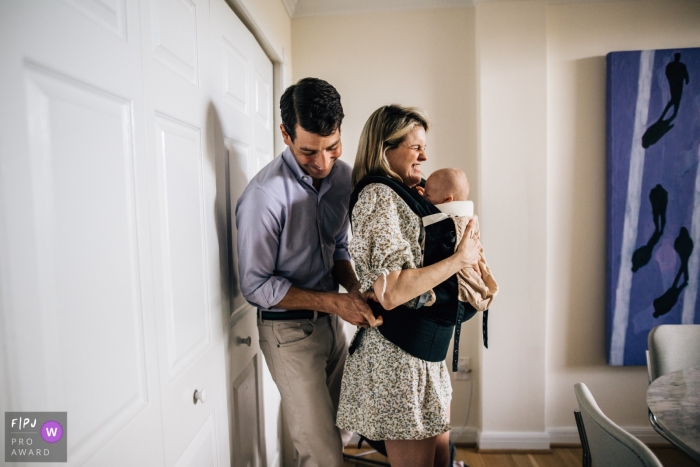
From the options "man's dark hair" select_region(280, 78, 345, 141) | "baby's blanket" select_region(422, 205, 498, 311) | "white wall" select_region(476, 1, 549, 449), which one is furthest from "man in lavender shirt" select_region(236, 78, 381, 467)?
"white wall" select_region(476, 1, 549, 449)

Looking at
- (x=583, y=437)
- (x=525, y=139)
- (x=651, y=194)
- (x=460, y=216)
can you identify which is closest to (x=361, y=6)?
(x=525, y=139)

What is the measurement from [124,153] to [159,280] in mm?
278

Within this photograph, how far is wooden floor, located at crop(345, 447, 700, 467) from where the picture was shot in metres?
2.02

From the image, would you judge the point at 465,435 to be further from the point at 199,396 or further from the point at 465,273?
the point at 199,396

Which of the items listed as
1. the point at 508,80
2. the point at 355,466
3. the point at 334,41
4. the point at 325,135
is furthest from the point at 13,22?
the point at 355,466

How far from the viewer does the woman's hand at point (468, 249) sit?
108cm

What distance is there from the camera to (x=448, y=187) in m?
1.20

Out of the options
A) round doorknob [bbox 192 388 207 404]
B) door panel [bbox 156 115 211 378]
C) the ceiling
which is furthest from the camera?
the ceiling

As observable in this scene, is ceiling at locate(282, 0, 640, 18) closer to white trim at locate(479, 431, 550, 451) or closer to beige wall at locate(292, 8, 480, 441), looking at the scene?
beige wall at locate(292, 8, 480, 441)

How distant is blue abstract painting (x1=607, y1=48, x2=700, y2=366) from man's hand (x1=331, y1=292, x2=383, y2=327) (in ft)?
5.57

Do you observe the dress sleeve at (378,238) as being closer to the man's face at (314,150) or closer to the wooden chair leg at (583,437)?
the man's face at (314,150)

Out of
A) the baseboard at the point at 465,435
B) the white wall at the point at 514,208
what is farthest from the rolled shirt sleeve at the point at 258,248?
the baseboard at the point at 465,435

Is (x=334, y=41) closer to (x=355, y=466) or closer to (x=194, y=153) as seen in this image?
(x=194, y=153)

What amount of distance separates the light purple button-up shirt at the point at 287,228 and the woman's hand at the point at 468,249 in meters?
0.47
